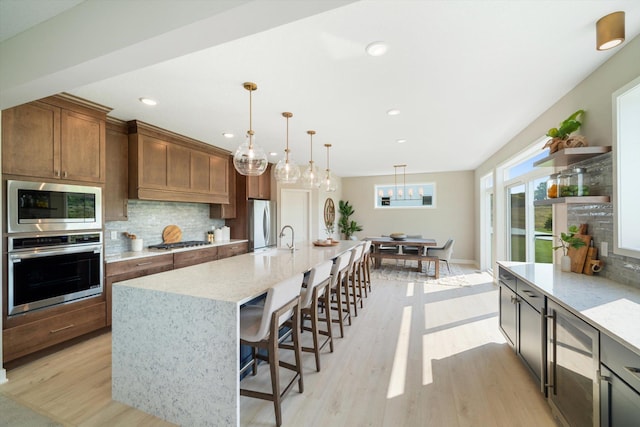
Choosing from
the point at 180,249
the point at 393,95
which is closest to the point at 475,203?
the point at 393,95

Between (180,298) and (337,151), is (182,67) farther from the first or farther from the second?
(337,151)

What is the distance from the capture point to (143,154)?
352 centimetres

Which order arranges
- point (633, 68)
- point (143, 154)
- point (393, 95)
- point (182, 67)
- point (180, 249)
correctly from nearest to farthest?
point (633, 68), point (182, 67), point (393, 95), point (143, 154), point (180, 249)

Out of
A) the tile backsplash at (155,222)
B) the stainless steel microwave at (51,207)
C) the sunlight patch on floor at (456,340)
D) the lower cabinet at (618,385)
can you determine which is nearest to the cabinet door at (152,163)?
the tile backsplash at (155,222)

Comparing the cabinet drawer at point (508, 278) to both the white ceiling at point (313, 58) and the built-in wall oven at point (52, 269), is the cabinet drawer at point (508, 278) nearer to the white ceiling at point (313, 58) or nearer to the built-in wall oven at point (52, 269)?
the white ceiling at point (313, 58)

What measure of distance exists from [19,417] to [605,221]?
446 centimetres

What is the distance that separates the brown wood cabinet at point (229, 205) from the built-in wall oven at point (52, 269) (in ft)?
7.73

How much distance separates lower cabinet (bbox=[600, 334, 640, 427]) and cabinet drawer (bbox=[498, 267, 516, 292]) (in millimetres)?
1213

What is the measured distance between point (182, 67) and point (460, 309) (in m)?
4.35

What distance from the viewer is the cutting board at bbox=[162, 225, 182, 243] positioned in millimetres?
4211

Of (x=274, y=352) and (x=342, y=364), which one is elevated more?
(x=274, y=352)

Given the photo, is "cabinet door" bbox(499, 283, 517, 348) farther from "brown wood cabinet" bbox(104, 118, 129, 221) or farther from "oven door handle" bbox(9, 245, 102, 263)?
"brown wood cabinet" bbox(104, 118, 129, 221)

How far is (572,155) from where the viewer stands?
2.05m

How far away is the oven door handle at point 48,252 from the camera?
7.39ft
